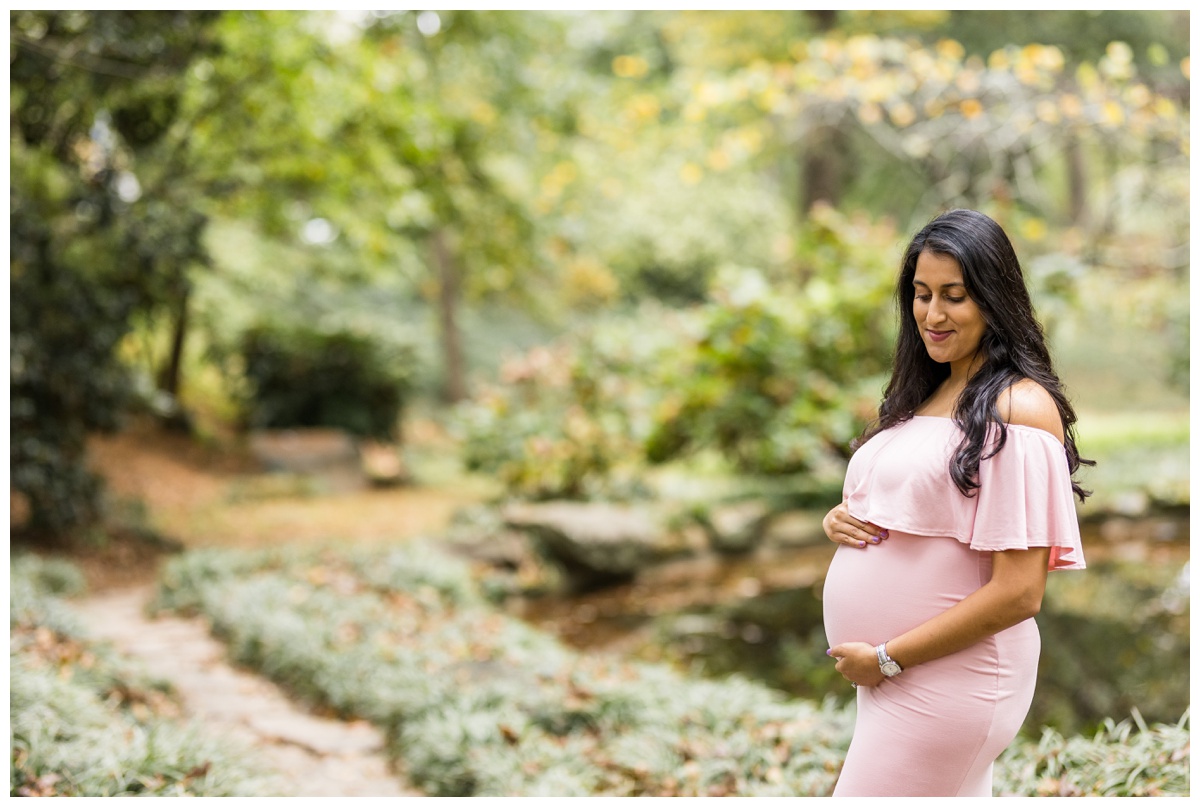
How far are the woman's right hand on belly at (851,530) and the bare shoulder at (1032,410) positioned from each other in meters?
0.35

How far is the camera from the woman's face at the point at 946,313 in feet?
5.83

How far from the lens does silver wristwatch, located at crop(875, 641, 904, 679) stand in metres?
1.81

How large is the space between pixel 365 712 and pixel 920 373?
126 inches

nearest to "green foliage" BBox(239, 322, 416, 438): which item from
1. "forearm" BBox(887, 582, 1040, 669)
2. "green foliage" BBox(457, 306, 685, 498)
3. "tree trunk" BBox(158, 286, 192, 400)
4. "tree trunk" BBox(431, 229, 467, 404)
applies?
"tree trunk" BBox(158, 286, 192, 400)

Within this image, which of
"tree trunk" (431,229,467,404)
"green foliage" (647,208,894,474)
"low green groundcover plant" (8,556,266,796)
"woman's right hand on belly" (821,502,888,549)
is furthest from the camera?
"tree trunk" (431,229,467,404)

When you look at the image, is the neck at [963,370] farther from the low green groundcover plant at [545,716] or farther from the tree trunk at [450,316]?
the tree trunk at [450,316]

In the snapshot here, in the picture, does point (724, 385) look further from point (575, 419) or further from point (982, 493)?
point (982, 493)

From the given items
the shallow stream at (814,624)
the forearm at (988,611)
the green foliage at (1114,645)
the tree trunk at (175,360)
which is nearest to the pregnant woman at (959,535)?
the forearm at (988,611)

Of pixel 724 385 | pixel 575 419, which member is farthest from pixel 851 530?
pixel 575 419

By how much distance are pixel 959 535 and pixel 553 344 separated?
7656 millimetres

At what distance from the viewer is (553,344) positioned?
30.4ft

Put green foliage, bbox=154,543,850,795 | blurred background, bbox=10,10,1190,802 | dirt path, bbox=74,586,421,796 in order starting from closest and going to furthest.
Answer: green foliage, bbox=154,543,850,795
dirt path, bbox=74,586,421,796
blurred background, bbox=10,10,1190,802

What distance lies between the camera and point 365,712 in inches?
165

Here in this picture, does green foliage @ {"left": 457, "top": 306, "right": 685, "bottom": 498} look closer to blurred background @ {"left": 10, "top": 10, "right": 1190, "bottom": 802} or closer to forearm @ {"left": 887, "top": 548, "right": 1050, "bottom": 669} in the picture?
blurred background @ {"left": 10, "top": 10, "right": 1190, "bottom": 802}
